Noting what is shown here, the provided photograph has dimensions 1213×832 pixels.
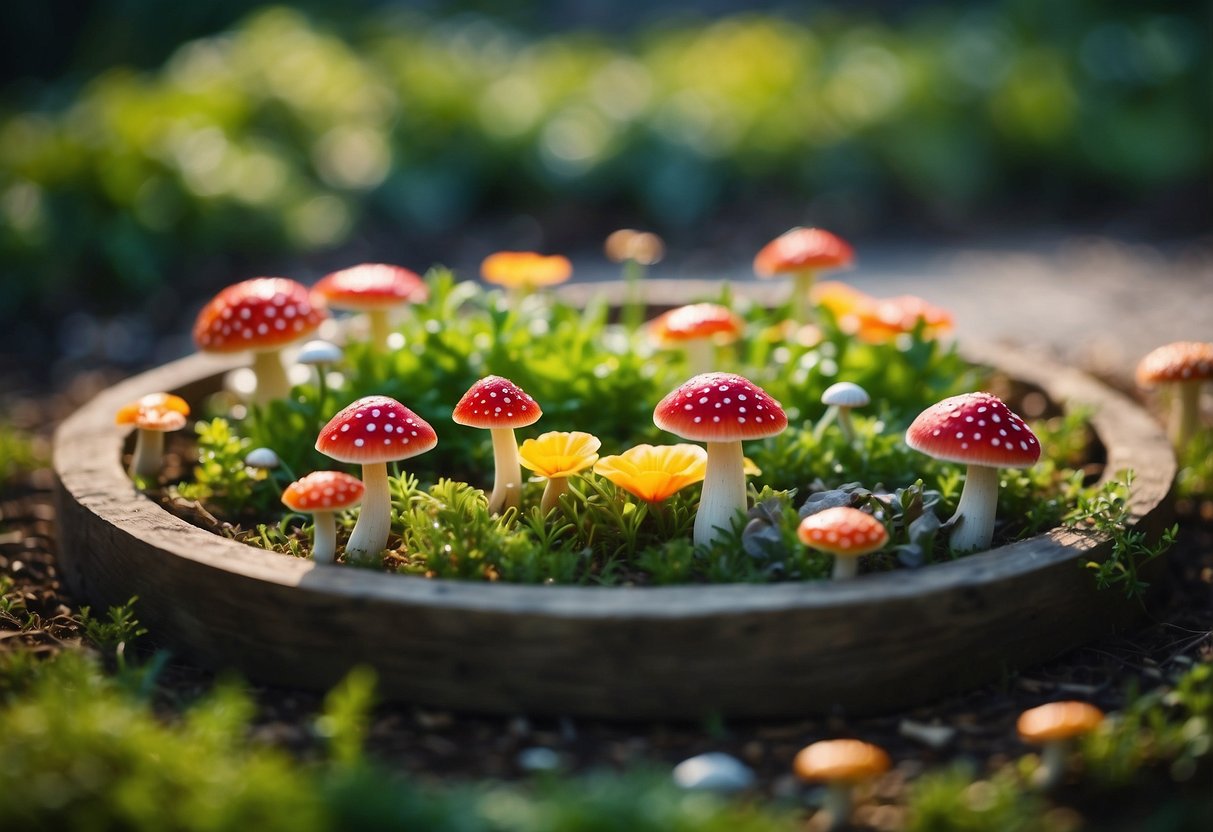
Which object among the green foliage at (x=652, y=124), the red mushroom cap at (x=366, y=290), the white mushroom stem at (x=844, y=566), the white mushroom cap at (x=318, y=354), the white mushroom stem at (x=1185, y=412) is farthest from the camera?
the green foliage at (x=652, y=124)

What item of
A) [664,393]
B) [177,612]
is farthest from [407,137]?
[177,612]

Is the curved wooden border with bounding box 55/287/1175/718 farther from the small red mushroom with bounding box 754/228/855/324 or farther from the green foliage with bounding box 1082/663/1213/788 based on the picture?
the small red mushroom with bounding box 754/228/855/324

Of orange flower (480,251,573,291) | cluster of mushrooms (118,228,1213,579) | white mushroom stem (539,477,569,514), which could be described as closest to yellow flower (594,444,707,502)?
cluster of mushrooms (118,228,1213,579)

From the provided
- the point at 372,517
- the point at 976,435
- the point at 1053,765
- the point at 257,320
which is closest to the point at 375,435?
the point at 372,517

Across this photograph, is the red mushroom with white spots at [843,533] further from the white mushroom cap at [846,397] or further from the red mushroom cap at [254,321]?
the red mushroom cap at [254,321]

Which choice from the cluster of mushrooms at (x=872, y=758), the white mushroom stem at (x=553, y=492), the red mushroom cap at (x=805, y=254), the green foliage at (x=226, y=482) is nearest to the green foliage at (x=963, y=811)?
the cluster of mushrooms at (x=872, y=758)
